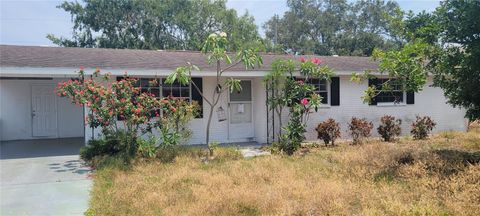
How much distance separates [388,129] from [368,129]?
0.87 meters

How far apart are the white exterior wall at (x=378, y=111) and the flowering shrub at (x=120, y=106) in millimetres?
4884

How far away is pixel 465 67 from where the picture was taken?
817cm

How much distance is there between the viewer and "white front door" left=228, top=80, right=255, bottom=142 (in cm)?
1358

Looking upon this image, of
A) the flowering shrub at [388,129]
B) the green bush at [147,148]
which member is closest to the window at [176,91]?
the green bush at [147,148]

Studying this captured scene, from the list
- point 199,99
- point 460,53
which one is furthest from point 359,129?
point 199,99

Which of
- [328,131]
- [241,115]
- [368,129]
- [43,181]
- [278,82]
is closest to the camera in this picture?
[43,181]

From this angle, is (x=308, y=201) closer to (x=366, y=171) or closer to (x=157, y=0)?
(x=366, y=171)

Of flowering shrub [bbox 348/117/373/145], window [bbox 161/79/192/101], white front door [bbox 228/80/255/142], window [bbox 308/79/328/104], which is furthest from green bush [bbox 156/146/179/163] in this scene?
flowering shrub [bbox 348/117/373/145]

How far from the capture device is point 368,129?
43.3 feet

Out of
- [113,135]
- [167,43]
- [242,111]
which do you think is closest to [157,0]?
[167,43]

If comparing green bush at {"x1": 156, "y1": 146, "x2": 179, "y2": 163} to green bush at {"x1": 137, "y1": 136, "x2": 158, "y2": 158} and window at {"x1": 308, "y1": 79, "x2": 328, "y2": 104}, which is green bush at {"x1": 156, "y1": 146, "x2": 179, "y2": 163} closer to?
green bush at {"x1": 137, "y1": 136, "x2": 158, "y2": 158}

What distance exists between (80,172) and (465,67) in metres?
8.72

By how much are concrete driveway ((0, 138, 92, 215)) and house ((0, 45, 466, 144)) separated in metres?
1.45

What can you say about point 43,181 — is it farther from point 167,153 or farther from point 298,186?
point 298,186
